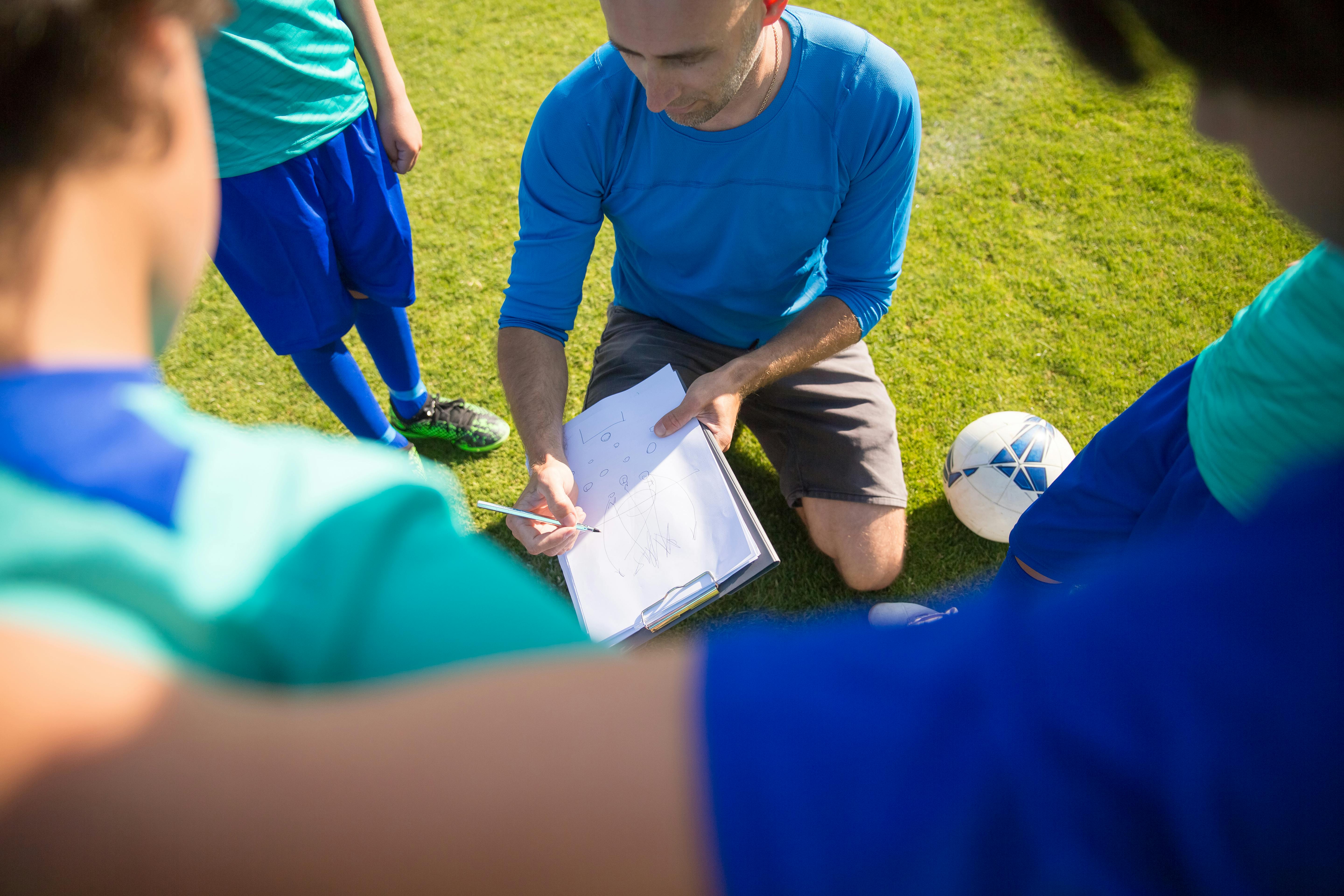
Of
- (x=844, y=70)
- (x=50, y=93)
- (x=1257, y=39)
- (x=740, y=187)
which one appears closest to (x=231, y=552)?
(x=50, y=93)

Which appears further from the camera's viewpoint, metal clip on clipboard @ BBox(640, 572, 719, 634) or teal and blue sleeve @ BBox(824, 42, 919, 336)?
teal and blue sleeve @ BBox(824, 42, 919, 336)

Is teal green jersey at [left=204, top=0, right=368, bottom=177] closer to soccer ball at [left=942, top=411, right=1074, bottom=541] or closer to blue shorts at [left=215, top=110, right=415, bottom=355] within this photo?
blue shorts at [left=215, top=110, right=415, bottom=355]

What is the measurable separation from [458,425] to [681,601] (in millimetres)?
1458

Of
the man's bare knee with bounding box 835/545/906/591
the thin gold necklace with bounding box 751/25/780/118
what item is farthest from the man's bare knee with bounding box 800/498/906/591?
the thin gold necklace with bounding box 751/25/780/118

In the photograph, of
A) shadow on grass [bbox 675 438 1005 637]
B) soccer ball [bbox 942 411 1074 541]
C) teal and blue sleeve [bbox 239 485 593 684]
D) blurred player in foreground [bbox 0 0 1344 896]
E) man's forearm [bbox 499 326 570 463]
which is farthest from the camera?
shadow on grass [bbox 675 438 1005 637]

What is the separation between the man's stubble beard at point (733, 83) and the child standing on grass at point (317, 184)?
36.7 inches

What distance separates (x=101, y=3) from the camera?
49 cm

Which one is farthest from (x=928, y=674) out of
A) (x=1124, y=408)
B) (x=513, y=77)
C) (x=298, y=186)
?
(x=513, y=77)

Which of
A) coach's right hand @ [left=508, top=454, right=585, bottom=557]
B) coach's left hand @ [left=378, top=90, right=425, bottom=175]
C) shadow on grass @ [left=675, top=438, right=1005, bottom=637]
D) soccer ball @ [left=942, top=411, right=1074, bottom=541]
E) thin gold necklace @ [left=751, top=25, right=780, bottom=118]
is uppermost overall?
thin gold necklace @ [left=751, top=25, right=780, bottom=118]

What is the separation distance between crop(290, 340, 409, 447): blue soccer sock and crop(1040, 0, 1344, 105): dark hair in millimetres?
2251

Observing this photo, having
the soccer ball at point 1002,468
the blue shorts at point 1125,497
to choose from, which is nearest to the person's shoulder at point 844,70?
the blue shorts at point 1125,497

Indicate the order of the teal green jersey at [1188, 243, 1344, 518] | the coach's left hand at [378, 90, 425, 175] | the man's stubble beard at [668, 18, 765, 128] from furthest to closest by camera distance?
the coach's left hand at [378, 90, 425, 175]
the man's stubble beard at [668, 18, 765, 128]
the teal green jersey at [1188, 243, 1344, 518]

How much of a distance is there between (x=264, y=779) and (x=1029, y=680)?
1.46 feet

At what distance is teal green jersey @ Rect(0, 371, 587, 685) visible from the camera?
0.44 meters
